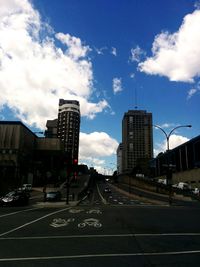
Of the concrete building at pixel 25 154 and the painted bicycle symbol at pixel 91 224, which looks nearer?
the painted bicycle symbol at pixel 91 224

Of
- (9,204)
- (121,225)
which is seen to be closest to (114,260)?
(121,225)

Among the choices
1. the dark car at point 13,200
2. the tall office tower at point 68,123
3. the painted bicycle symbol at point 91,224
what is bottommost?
the painted bicycle symbol at point 91,224

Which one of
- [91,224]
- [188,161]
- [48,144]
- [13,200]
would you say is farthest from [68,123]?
[91,224]

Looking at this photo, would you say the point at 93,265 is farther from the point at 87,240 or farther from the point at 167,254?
the point at 87,240

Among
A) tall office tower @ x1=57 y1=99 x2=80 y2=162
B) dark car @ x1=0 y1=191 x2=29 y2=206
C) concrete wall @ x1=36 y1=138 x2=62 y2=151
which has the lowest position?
dark car @ x1=0 y1=191 x2=29 y2=206

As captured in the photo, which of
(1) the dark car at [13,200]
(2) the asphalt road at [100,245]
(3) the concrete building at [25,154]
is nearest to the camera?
(2) the asphalt road at [100,245]

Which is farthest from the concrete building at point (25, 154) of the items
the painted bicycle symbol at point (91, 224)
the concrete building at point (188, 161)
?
the painted bicycle symbol at point (91, 224)

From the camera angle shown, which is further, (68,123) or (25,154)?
(68,123)

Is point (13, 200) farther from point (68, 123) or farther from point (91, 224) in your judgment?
point (68, 123)

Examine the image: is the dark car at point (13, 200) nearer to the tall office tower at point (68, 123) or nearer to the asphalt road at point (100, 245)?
the asphalt road at point (100, 245)

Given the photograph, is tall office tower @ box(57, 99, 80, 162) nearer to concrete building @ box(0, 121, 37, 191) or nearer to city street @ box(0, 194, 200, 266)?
concrete building @ box(0, 121, 37, 191)

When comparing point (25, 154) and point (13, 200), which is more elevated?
point (25, 154)

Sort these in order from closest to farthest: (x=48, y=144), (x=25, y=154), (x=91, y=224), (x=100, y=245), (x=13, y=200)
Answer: (x=100, y=245)
(x=91, y=224)
(x=13, y=200)
(x=25, y=154)
(x=48, y=144)

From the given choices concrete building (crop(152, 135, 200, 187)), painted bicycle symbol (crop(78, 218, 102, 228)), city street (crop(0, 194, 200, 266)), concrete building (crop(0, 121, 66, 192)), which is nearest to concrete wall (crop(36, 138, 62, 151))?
concrete building (crop(0, 121, 66, 192))
